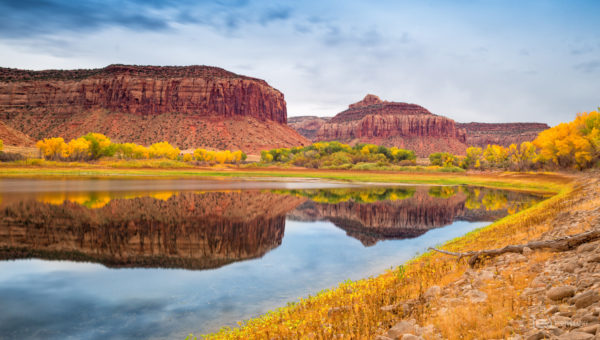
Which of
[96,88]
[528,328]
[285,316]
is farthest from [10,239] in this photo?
[96,88]

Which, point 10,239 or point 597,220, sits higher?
point 597,220

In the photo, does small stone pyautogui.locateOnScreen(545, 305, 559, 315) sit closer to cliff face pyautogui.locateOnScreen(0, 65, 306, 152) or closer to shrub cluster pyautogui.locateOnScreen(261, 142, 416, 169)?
shrub cluster pyautogui.locateOnScreen(261, 142, 416, 169)

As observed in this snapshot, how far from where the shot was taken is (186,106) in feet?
597

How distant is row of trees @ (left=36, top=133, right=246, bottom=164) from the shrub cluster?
16872 millimetres

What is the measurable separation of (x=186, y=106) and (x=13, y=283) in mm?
178431

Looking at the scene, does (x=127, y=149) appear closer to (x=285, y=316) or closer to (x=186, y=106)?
(x=186, y=106)

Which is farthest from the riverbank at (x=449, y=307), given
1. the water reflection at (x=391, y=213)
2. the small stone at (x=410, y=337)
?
the water reflection at (x=391, y=213)

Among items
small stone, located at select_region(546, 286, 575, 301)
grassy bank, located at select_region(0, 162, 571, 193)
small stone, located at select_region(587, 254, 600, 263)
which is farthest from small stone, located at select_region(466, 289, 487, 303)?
grassy bank, located at select_region(0, 162, 571, 193)

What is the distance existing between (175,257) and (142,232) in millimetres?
5856

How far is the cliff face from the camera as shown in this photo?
157 m

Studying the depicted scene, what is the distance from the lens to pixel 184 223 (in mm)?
24734

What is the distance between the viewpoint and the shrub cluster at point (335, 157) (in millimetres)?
115375

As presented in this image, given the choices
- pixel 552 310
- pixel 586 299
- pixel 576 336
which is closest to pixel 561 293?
pixel 552 310

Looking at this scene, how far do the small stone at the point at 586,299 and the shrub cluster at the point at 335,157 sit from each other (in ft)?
335
